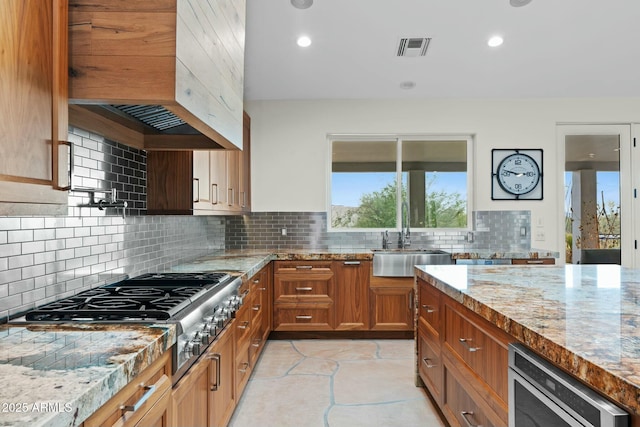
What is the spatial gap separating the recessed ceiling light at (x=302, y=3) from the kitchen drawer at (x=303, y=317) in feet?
8.39

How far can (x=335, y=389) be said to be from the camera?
9.61 feet

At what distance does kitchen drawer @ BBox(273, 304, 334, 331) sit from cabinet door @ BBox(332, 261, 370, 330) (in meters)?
0.10

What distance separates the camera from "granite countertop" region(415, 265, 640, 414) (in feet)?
3.07

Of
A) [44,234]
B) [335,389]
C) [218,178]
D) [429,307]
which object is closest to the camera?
[44,234]

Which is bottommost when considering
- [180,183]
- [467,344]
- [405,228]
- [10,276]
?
[467,344]

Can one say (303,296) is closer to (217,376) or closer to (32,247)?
(217,376)

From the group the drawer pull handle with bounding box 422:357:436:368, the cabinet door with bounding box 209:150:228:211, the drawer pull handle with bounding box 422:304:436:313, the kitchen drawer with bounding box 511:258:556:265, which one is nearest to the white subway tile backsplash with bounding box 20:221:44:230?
the cabinet door with bounding box 209:150:228:211

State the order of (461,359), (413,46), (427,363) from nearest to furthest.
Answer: (461,359)
(427,363)
(413,46)

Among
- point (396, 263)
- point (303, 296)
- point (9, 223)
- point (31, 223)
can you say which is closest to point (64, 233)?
point (31, 223)

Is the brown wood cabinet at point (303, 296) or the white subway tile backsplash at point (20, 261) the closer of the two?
the white subway tile backsplash at point (20, 261)

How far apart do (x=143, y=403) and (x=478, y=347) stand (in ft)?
4.15

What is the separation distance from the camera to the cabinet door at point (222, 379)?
1.89m

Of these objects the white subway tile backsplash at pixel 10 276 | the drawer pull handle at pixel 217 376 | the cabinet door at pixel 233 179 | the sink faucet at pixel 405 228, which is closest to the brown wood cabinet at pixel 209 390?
the drawer pull handle at pixel 217 376

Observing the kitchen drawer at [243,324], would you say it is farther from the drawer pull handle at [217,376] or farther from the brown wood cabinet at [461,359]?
the brown wood cabinet at [461,359]
